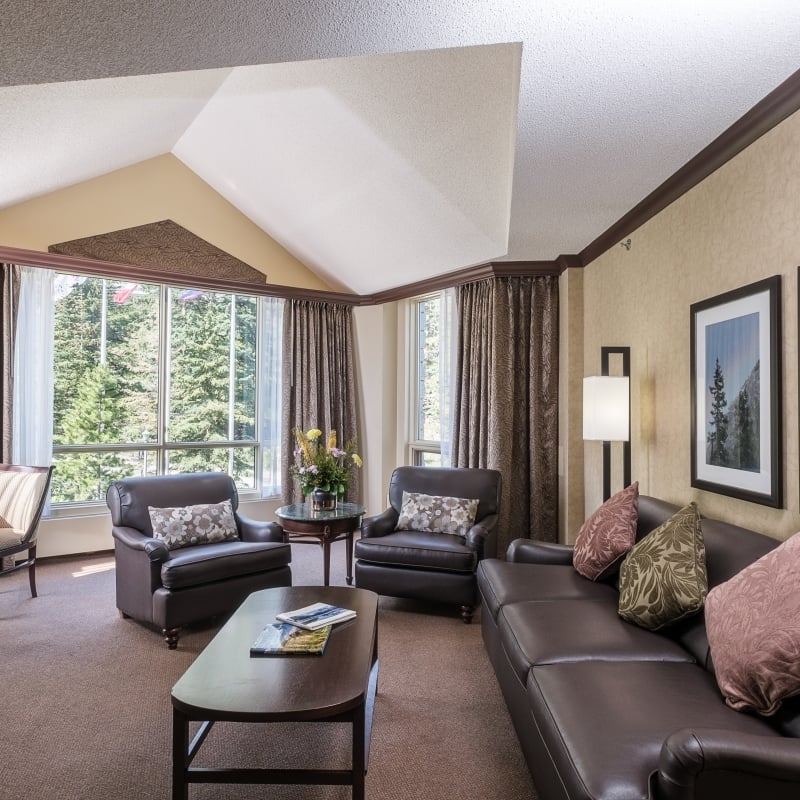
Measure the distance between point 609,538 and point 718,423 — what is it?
0.71 metres

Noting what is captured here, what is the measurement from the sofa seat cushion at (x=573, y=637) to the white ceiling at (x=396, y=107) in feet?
6.41

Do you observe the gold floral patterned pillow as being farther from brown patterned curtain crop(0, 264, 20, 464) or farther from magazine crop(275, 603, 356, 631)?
brown patterned curtain crop(0, 264, 20, 464)

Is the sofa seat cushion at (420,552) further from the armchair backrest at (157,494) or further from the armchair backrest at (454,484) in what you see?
the armchair backrest at (157,494)

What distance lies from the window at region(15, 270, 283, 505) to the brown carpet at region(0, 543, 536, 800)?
1740 mm

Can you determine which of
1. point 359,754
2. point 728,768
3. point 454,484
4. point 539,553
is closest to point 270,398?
point 454,484

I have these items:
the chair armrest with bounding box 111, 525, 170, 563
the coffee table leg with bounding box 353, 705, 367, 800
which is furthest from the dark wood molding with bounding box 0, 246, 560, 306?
the coffee table leg with bounding box 353, 705, 367, 800

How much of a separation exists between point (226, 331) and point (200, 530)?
100 inches

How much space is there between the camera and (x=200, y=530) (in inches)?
141

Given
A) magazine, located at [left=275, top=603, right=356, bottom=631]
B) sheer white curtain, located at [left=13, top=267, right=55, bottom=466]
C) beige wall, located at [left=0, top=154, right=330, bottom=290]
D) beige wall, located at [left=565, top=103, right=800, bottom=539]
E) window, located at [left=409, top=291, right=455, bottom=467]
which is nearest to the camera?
beige wall, located at [left=565, top=103, right=800, bottom=539]

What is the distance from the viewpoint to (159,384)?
5.29 meters

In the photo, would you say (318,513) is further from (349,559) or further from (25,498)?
(25,498)

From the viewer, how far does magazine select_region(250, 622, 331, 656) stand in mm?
2086

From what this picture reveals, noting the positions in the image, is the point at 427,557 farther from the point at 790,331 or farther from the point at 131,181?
the point at 131,181

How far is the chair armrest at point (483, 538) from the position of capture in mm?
3543
